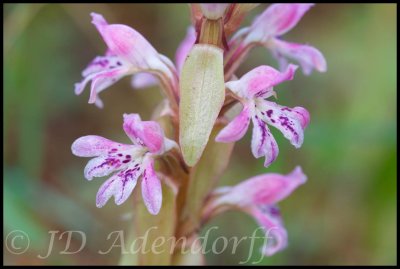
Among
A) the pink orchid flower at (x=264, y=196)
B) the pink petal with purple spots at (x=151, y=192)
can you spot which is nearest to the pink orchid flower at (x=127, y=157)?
the pink petal with purple spots at (x=151, y=192)

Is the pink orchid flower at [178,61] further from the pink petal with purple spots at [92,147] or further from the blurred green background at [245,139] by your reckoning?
the blurred green background at [245,139]

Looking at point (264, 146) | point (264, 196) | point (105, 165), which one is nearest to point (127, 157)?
point (105, 165)

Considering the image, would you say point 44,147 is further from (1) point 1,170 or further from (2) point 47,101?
(1) point 1,170

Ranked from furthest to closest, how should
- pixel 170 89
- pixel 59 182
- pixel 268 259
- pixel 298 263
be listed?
pixel 59 182 < pixel 298 263 < pixel 268 259 < pixel 170 89

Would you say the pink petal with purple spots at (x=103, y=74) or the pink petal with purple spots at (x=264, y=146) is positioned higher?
the pink petal with purple spots at (x=103, y=74)

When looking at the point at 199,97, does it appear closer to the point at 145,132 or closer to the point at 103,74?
the point at 145,132

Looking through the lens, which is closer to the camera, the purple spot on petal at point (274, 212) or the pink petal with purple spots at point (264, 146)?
the pink petal with purple spots at point (264, 146)

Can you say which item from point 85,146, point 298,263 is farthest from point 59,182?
point 85,146
